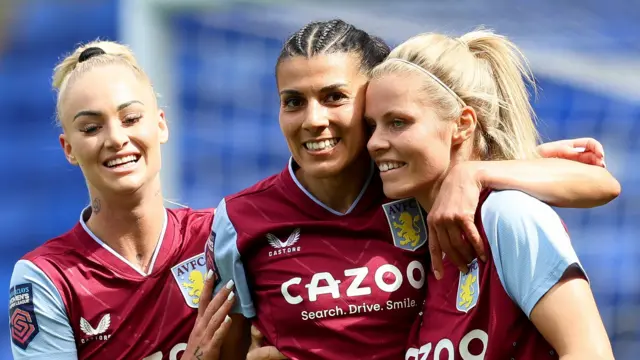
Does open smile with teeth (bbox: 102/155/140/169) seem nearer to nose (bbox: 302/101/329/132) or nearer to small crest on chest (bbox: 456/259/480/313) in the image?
nose (bbox: 302/101/329/132)

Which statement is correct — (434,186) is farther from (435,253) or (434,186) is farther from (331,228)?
(331,228)

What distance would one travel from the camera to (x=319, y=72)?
7.95ft

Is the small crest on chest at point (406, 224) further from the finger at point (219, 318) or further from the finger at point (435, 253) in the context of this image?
the finger at point (219, 318)

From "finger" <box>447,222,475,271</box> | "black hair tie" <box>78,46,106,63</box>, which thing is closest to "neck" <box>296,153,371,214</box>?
"finger" <box>447,222,475,271</box>

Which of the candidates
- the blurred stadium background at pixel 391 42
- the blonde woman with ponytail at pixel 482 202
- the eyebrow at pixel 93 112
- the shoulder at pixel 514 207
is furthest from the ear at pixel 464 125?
the blurred stadium background at pixel 391 42

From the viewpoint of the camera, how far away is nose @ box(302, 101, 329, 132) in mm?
2383

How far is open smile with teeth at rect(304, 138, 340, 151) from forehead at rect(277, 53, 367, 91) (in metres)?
0.13

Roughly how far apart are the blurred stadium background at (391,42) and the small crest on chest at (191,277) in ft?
5.66

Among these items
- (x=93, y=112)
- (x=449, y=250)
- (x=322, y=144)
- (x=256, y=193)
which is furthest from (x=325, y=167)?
(x=93, y=112)

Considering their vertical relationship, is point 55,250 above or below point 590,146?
below

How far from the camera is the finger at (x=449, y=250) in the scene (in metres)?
2.20

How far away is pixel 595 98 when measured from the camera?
4621 millimetres

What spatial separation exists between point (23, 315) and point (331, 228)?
0.93 metres

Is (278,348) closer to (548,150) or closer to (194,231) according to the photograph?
(194,231)
